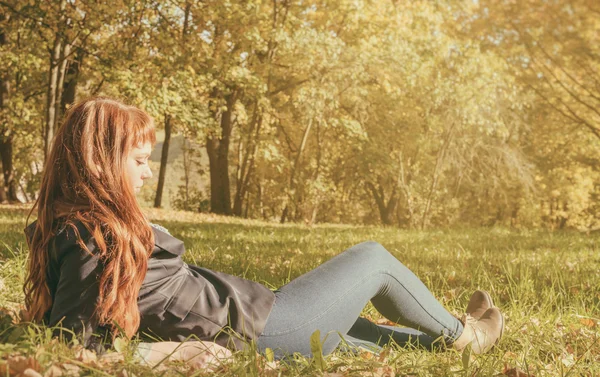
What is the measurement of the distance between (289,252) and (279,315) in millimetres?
3971

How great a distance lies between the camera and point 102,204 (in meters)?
2.40

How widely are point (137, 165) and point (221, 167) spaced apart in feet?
52.9

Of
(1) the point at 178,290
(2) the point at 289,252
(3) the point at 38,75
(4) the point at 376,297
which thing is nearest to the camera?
(1) the point at 178,290

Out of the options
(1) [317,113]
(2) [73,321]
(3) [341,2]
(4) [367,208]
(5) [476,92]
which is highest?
(3) [341,2]

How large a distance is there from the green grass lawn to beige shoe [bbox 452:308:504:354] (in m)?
0.09

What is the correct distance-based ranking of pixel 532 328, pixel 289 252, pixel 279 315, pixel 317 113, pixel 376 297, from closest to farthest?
pixel 279 315 → pixel 376 297 → pixel 532 328 → pixel 289 252 → pixel 317 113

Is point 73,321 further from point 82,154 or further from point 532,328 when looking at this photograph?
point 532,328

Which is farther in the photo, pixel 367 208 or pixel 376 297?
pixel 367 208

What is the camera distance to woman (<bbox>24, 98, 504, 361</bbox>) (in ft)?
7.62

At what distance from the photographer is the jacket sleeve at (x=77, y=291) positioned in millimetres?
2291

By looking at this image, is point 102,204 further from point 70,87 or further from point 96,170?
point 70,87

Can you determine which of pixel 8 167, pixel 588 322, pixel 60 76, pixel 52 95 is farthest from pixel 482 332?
pixel 8 167

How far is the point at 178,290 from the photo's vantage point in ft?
8.29

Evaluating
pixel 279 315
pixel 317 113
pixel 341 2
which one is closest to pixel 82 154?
pixel 279 315
